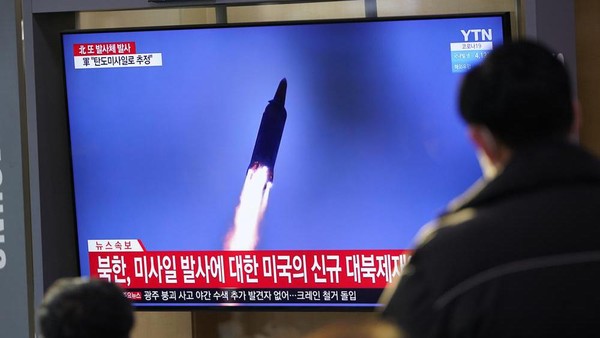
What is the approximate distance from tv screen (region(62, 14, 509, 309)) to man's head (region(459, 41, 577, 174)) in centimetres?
180

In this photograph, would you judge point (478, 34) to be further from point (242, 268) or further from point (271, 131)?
point (242, 268)

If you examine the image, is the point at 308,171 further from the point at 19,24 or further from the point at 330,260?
the point at 19,24

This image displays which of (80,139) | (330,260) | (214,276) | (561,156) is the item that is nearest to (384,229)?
(330,260)

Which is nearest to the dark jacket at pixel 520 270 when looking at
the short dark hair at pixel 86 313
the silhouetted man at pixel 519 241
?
the silhouetted man at pixel 519 241

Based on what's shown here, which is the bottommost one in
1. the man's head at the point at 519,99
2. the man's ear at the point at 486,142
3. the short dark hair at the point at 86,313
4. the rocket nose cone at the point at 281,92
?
the short dark hair at the point at 86,313

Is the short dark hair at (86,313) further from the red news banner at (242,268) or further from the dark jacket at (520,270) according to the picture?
the red news banner at (242,268)

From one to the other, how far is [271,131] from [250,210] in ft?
0.90

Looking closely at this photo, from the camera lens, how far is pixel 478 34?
3.37 m

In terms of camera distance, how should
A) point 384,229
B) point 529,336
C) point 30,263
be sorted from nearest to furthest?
point 529,336 → point 384,229 → point 30,263

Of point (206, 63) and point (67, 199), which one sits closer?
point (206, 63)

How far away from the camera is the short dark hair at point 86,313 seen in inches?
55.3

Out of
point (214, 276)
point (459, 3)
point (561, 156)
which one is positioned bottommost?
point (214, 276)

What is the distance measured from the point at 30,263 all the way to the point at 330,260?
108cm

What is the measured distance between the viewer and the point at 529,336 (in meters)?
1.47
